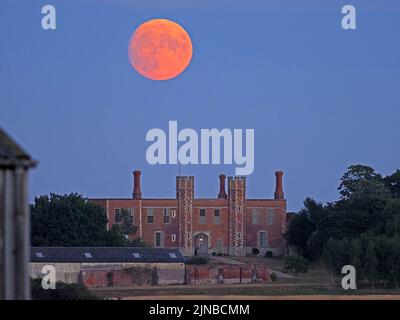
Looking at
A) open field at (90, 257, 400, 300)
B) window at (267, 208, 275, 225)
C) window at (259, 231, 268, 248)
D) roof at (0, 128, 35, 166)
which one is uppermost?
window at (267, 208, 275, 225)

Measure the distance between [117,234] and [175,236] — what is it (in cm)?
1575

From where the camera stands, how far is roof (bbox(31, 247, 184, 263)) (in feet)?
201

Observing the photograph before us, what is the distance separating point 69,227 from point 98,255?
875 centimetres

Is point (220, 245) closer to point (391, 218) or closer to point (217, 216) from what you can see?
point (217, 216)

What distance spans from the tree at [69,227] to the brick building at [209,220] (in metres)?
13.5

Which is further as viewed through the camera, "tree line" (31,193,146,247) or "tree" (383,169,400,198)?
"tree" (383,169,400,198)

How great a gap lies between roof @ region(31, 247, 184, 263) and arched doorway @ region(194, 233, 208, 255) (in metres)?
23.1

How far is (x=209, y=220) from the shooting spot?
8856 centimetres

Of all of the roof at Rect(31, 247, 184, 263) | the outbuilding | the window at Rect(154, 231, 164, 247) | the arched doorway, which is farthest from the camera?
the window at Rect(154, 231, 164, 247)

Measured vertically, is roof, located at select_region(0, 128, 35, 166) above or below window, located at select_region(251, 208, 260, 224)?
below

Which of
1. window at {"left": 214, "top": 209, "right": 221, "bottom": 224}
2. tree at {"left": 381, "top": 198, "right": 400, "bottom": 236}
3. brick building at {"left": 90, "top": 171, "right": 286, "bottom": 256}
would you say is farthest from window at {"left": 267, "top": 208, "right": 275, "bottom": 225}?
tree at {"left": 381, "top": 198, "right": 400, "bottom": 236}

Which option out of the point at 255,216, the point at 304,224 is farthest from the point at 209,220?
the point at 304,224

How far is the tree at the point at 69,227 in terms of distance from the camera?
2761 inches

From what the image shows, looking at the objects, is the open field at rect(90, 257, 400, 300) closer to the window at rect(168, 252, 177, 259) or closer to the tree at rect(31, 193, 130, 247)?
the window at rect(168, 252, 177, 259)
